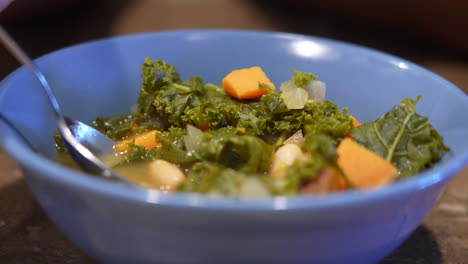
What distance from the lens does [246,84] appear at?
2.24m

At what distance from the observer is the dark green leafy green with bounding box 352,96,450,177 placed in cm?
178

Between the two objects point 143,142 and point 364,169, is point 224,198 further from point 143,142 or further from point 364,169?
point 143,142

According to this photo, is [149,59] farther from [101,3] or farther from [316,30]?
[101,3]

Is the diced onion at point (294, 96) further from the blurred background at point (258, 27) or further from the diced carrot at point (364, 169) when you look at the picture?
the blurred background at point (258, 27)

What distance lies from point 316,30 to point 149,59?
2946mm

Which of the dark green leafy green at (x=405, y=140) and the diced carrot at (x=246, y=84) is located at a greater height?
the diced carrot at (x=246, y=84)

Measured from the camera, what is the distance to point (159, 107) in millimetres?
2207

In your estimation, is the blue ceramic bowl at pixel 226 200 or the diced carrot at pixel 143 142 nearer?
the blue ceramic bowl at pixel 226 200

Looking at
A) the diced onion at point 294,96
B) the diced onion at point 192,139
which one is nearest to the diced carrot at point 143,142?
the diced onion at point 192,139

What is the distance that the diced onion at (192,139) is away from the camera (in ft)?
6.43

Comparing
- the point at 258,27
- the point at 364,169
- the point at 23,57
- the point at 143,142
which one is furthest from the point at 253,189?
the point at 258,27

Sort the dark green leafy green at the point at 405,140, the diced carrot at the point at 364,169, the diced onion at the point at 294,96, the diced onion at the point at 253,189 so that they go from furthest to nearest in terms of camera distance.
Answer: the diced onion at the point at 294,96 < the dark green leafy green at the point at 405,140 < the diced carrot at the point at 364,169 < the diced onion at the point at 253,189

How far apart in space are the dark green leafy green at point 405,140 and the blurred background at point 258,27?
41 centimetres

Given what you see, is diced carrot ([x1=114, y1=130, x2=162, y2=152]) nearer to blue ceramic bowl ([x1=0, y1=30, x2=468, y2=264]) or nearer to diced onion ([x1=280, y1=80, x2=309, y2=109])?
blue ceramic bowl ([x1=0, y1=30, x2=468, y2=264])
